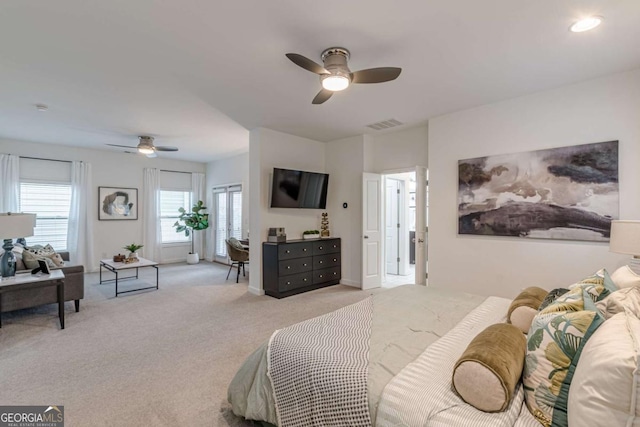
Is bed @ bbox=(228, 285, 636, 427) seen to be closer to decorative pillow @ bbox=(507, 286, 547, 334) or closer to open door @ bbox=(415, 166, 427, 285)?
decorative pillow @ bbox=(507, 286, 547, 334)

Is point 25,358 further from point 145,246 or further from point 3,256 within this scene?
point 145,246

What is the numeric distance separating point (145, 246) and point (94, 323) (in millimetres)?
4183

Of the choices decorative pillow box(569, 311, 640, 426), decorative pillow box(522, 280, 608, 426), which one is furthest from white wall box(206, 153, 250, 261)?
decorative pillow box(569, 311, 640, 426)

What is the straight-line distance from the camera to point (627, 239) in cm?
233

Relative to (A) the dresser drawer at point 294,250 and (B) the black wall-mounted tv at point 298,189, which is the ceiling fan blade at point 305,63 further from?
(A) the dresser drawer at point 294,250

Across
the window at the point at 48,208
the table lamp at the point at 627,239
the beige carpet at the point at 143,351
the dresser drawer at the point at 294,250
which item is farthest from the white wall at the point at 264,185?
the window at the point at 48,208

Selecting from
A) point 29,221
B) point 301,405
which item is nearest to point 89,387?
point 301,405

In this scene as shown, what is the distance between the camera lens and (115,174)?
23.0 feet

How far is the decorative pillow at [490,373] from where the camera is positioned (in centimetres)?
113

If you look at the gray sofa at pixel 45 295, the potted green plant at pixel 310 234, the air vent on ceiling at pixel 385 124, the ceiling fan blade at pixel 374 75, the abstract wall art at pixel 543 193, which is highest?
the air vent on ceiling at pixel 385 124

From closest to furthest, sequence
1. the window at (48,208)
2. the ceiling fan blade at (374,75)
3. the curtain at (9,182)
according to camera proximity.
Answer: the ceiling fan blade at (374,75), the curtain at (9,182), the window at (48,208)

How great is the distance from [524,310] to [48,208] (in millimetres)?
8238

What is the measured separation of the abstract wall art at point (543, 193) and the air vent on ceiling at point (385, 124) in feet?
3.73

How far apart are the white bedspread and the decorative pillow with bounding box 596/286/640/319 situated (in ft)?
1.83
